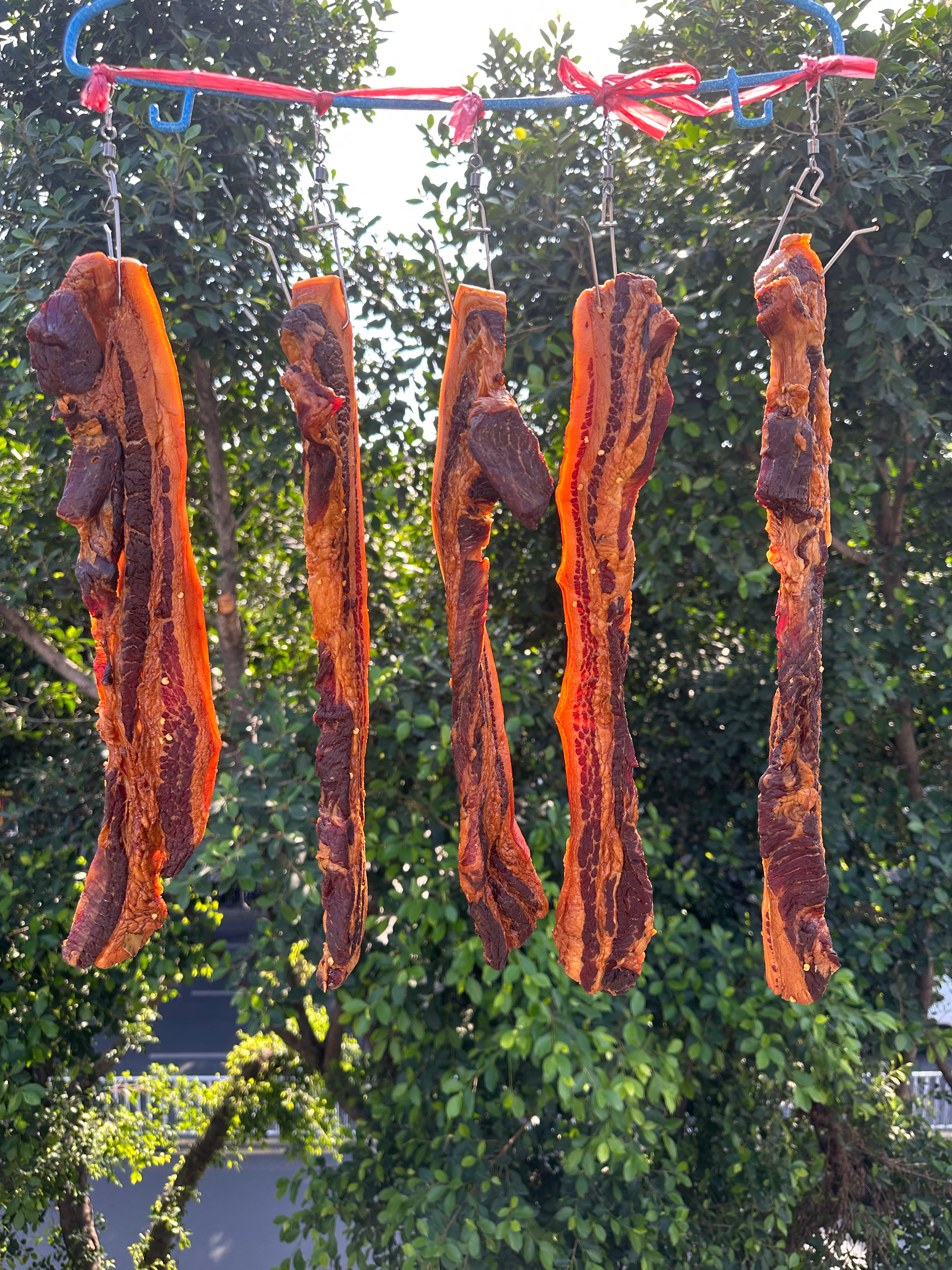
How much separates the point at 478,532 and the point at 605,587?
289 mm

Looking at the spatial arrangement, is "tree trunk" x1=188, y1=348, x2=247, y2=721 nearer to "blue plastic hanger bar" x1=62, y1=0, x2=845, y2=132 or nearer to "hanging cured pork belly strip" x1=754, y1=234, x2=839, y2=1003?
"blue plastic hanger bar" x1=62, y1=0, x2=845, y2=132

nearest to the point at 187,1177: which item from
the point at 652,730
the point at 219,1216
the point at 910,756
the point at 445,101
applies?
the point at 219,1216

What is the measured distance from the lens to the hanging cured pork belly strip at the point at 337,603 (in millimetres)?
1833

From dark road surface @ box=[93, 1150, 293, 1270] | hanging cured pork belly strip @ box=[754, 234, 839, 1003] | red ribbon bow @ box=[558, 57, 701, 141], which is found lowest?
dark road surface @ box=[93, 1150, 293, 1270]

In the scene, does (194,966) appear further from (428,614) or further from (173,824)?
(173,824)

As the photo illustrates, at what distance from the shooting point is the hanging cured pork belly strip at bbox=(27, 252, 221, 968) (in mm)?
1849

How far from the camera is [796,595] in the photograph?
1.84 metres

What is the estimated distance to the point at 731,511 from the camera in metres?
3.46

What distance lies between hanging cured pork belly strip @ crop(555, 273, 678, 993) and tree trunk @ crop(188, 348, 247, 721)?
2.17 m

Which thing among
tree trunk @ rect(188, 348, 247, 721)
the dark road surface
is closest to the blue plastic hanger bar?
tree trunk @ rect(188, 348, 247, 721)

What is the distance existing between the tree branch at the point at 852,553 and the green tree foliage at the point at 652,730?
0.12ft

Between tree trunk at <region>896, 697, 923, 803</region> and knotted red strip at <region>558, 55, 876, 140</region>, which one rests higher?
knotted red strip at <region>558, 55, 876, 140</region>

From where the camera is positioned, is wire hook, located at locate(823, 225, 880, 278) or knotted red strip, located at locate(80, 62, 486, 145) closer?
wire hook, located at locate(823, 225, 880, 278)

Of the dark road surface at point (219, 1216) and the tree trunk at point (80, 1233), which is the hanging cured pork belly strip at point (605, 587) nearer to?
the tree trunk at point (80, 1233)
